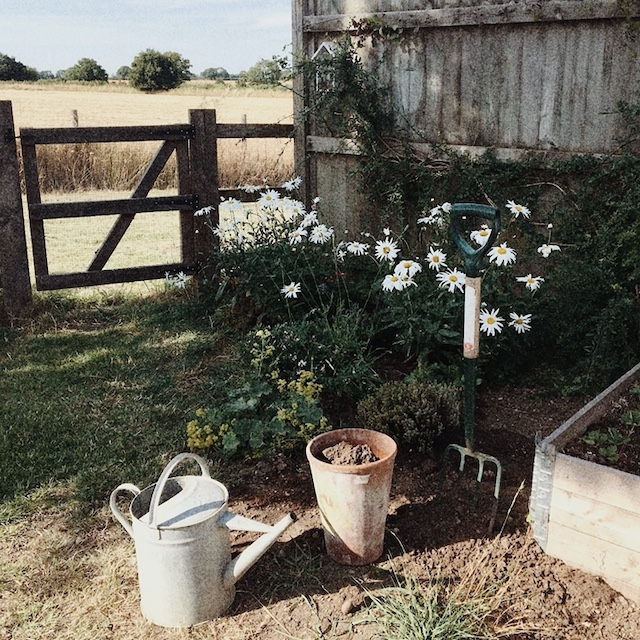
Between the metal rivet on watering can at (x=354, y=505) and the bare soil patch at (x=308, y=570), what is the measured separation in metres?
0.07

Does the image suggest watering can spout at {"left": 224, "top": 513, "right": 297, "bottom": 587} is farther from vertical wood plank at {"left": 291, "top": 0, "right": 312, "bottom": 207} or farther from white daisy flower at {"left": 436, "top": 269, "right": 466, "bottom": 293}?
vertical wood plank at {"left": 291, "top": 0, "right": 312, "bottom": 207}

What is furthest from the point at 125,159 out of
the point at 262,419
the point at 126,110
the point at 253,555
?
the point at 253,555

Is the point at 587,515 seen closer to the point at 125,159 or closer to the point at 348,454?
the point at 348,454

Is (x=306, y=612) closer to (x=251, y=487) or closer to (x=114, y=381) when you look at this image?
(x=251, y=487)

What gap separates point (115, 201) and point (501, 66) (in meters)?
3.08

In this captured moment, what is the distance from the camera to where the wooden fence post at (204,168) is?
6.05m

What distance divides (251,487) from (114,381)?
161 cm

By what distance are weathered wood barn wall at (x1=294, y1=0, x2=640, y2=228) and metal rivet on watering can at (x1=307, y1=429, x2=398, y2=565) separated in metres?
2.75

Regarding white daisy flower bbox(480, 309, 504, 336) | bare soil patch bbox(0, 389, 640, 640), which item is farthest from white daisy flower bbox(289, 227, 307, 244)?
bare soil patch bbox(0, 389, 640, 640)

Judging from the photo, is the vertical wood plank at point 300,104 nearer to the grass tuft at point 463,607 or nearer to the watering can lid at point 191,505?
the watering can lid at point 191,505

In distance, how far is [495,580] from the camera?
102 inches

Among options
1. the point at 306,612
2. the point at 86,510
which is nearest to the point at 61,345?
the point at 86,510

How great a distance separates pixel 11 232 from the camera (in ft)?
18.4

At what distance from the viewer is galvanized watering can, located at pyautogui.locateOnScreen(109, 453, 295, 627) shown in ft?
7.74
